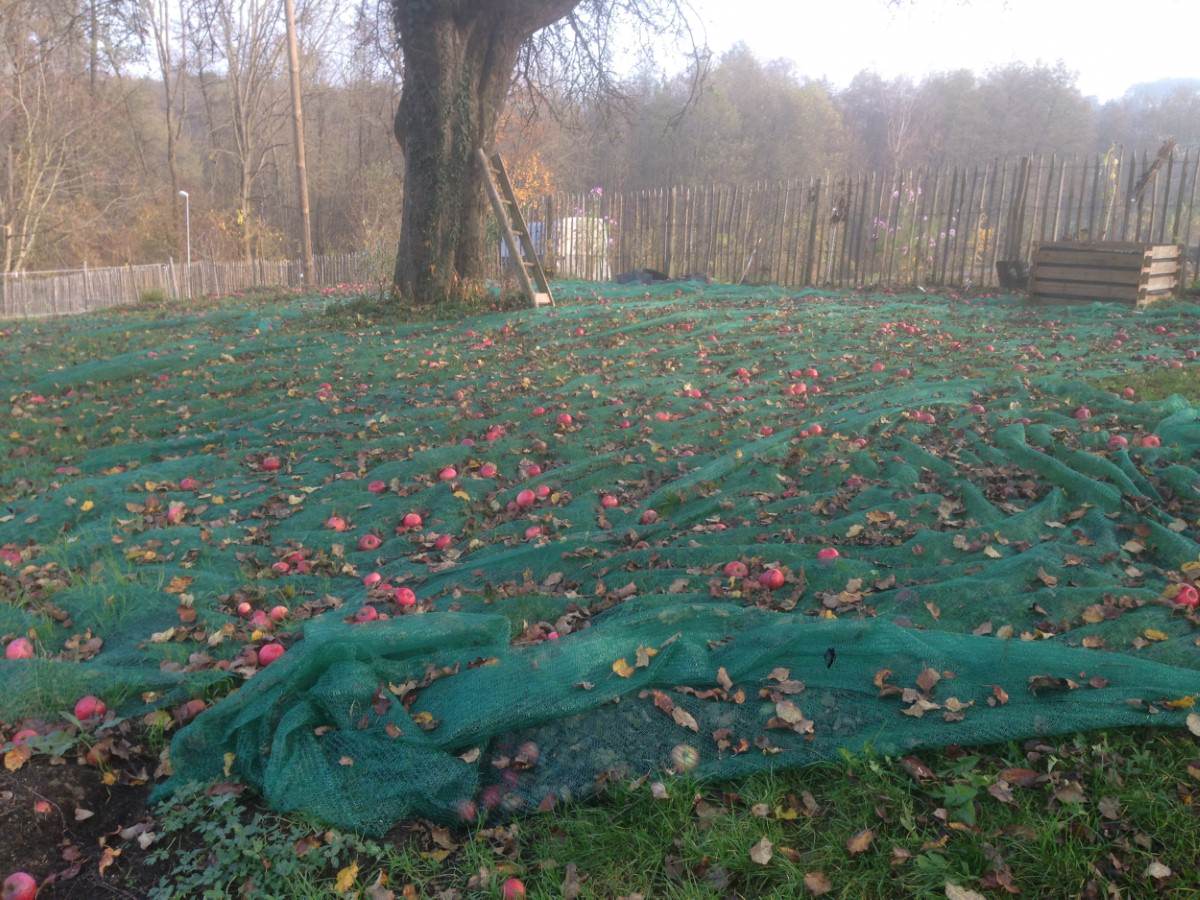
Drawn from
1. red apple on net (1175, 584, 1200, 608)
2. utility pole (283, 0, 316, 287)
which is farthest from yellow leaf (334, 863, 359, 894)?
utility pole (283, 0, 316, 287)

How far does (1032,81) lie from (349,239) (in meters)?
30.7

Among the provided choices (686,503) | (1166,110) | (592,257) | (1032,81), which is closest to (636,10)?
(592,257)

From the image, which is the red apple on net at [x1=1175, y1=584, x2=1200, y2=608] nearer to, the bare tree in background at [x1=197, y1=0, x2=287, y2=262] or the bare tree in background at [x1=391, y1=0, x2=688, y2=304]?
the bare tree in background at [x1=391, y1=0, x2=688, y2=304]

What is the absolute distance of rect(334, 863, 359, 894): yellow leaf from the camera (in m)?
2.25

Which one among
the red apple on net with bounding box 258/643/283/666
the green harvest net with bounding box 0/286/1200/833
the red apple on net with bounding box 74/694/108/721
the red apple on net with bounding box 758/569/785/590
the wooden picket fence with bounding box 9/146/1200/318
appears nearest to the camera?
the green harvest net with bounding box 0/286/1200/833

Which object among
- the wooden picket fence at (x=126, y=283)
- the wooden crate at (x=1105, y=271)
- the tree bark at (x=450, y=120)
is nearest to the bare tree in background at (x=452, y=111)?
the tree bark at (x=450, y=120)

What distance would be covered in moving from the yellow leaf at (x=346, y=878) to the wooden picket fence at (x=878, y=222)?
1360 cm

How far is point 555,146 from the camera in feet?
111

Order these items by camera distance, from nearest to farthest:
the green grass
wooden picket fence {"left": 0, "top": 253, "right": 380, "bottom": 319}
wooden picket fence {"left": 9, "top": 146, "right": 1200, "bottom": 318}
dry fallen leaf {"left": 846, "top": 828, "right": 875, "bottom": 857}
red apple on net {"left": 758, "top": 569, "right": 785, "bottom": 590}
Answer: the green grass, dry fallen leaf {"left": 846, "top": 828, "right": 875, "bottom": 857}, red apple on net {"left": 758, "top": 569, "right": 785, "bottom": 590}, wooden picket fence {"left": 9, "top": 146, "right": 1200, "bottom": 318}, wooden picket fence {"left": 0, "top": 253, "right": 380, "bottom": 319}

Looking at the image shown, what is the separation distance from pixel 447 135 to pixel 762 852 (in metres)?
11.1

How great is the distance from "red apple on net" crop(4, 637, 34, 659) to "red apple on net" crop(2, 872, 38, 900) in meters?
1.25

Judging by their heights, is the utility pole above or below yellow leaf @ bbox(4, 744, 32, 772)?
above

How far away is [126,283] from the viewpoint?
77.4ft

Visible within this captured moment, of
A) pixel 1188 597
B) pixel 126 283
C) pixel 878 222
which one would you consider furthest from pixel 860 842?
pixel 126 283
